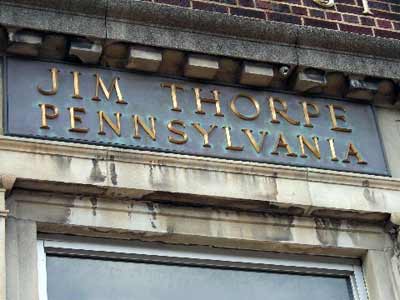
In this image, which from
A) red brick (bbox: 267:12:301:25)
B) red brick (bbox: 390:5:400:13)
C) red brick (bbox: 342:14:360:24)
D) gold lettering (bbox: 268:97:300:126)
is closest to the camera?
gold lettering (bbox: 268:97:300:126)

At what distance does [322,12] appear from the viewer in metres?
9.10

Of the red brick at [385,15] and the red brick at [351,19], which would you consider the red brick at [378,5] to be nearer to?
the red brick at [385,15]

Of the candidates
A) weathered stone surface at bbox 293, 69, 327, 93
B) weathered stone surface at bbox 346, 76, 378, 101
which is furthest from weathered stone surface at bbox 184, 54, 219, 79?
weathered stone surface at bbox 346, 76, 378, 101

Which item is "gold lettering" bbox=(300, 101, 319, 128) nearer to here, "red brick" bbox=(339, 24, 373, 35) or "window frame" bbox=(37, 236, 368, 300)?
"red brick" bbox=(339, 24, 373, 35)

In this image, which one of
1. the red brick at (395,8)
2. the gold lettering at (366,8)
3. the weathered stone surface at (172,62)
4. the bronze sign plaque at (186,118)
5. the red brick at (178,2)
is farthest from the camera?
the red brick at (395,8)

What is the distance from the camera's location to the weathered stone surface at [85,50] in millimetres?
8062

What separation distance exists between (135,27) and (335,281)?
1.89 metres

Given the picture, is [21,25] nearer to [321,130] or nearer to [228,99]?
[228,99]

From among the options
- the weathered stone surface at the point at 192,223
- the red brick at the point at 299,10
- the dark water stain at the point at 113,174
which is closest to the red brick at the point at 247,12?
the red brick at the point at 299,10

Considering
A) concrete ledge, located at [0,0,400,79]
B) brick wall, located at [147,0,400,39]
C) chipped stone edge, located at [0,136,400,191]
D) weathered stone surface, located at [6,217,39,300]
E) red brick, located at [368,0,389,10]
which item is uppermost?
red brick, located at [368,0,389,10]

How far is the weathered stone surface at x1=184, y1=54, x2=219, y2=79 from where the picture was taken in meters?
8.31

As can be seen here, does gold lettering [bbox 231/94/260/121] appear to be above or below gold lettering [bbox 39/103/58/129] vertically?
above

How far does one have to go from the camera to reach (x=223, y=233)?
7.75 meters

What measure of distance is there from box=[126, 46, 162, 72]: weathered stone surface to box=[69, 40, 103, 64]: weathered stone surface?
8.0 inches
